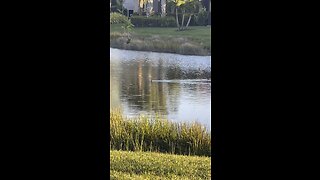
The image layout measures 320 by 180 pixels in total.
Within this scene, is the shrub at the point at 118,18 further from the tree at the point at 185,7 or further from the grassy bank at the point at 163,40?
the tree at the point at 185,7

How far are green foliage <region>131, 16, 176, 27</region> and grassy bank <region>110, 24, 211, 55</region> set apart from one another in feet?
0.11

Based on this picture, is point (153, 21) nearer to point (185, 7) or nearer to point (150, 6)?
point (150, 6)

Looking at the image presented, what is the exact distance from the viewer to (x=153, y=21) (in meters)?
3.32

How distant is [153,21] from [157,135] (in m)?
0.94

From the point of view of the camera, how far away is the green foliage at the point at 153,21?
10.8 feet

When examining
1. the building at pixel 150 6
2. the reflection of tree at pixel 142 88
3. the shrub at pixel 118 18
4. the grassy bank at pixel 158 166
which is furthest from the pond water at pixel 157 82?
the grassy bank at pixel 158 166

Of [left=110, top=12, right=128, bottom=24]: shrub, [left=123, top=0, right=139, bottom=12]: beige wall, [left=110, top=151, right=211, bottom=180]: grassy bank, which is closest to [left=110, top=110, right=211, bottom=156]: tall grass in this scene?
[left=110, top=151, right=211, bottom=180]: grassy bank

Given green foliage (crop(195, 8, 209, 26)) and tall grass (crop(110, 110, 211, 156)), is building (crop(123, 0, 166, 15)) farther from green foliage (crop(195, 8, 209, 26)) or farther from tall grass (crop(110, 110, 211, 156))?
tall grass (crop(110, 110, 211, 156))

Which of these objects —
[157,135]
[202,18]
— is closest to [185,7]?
[202,18]

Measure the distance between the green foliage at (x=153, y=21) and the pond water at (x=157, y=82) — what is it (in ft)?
0.71
